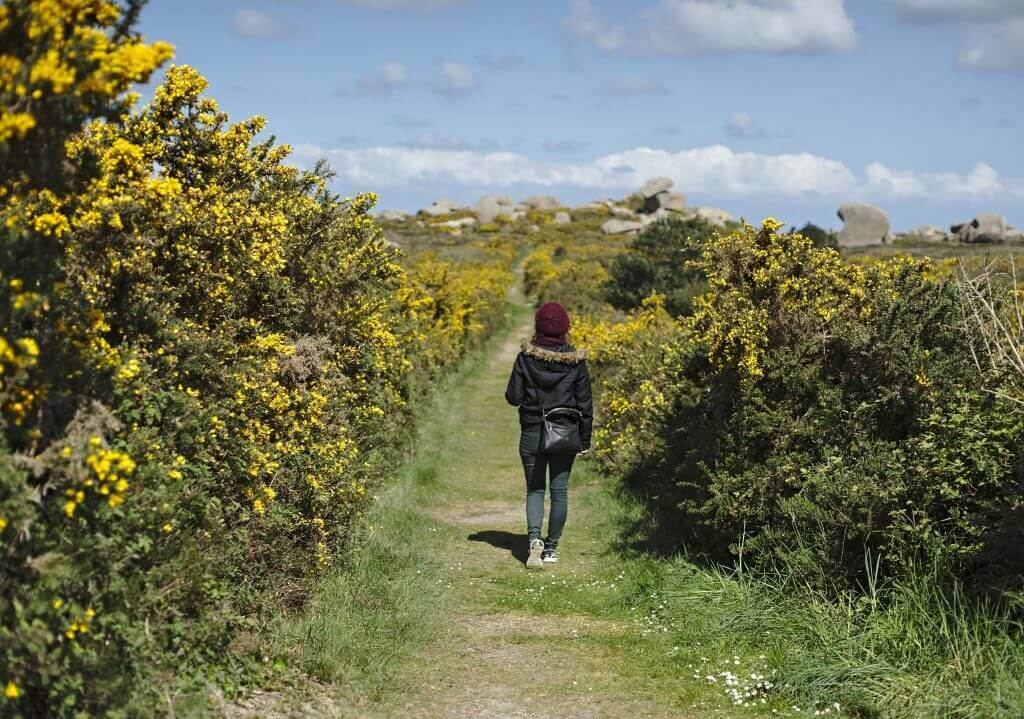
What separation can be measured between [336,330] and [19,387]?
187 inches

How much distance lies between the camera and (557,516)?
8.09 m

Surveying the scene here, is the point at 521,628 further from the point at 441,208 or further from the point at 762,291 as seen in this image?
the point at 441,208

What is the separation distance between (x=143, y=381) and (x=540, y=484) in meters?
4.51

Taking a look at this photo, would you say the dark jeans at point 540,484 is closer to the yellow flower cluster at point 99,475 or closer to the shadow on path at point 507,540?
the shadow on path at point 507,540

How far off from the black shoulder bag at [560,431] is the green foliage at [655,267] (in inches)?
591

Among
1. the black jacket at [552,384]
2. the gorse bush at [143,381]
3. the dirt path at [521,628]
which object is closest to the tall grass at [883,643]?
the dirt path at [521,628]

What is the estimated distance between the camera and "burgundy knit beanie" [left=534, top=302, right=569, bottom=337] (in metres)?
8.13

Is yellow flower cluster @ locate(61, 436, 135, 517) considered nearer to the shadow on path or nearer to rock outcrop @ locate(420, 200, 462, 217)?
the shadow on path

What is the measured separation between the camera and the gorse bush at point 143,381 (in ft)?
10.4

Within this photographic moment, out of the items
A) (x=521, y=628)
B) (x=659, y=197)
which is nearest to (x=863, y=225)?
(x=659, y=197)

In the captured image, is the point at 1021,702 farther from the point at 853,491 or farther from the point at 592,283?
the point at 592,283

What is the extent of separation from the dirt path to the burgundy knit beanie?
2055 mm

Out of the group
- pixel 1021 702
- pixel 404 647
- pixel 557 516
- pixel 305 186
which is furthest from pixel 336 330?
pixel 1021 702

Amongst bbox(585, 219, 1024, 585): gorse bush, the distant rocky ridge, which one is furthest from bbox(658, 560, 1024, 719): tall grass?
the distant rocky ridge
